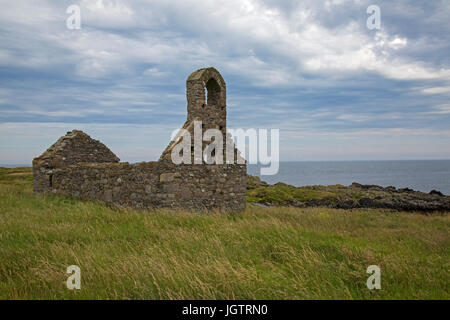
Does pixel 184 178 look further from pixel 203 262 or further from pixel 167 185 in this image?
pixel 203 262

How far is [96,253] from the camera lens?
6.41 metres

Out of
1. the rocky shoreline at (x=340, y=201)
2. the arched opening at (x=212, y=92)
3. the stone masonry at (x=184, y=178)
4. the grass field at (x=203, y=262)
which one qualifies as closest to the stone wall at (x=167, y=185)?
the stone masonry at (x=184, y=178)

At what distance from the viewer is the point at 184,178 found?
12.4 metres

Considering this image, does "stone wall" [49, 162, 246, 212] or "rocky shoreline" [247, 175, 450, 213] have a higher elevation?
"stone wall" [49, 162, 246, 212]

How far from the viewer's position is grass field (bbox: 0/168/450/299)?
192 inches

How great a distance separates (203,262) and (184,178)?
268 inches

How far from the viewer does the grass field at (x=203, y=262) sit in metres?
4.87

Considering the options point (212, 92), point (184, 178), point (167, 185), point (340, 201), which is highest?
point (212, 92)

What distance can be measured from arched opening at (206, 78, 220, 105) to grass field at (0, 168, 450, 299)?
22.8 ft

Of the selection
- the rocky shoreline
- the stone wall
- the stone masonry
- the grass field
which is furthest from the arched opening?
the rocky shoreline

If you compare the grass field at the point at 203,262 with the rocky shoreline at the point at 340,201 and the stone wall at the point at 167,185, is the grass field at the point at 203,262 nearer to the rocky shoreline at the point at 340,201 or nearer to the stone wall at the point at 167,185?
the stone wall at the point at 167,185

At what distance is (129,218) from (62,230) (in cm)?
233

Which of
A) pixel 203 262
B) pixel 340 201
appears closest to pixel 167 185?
pixel 203 262

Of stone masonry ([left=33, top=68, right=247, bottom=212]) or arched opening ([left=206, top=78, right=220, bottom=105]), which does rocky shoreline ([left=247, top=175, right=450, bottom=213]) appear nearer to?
stone masonry ([left=33, top=68, right=247, bottom=212])
